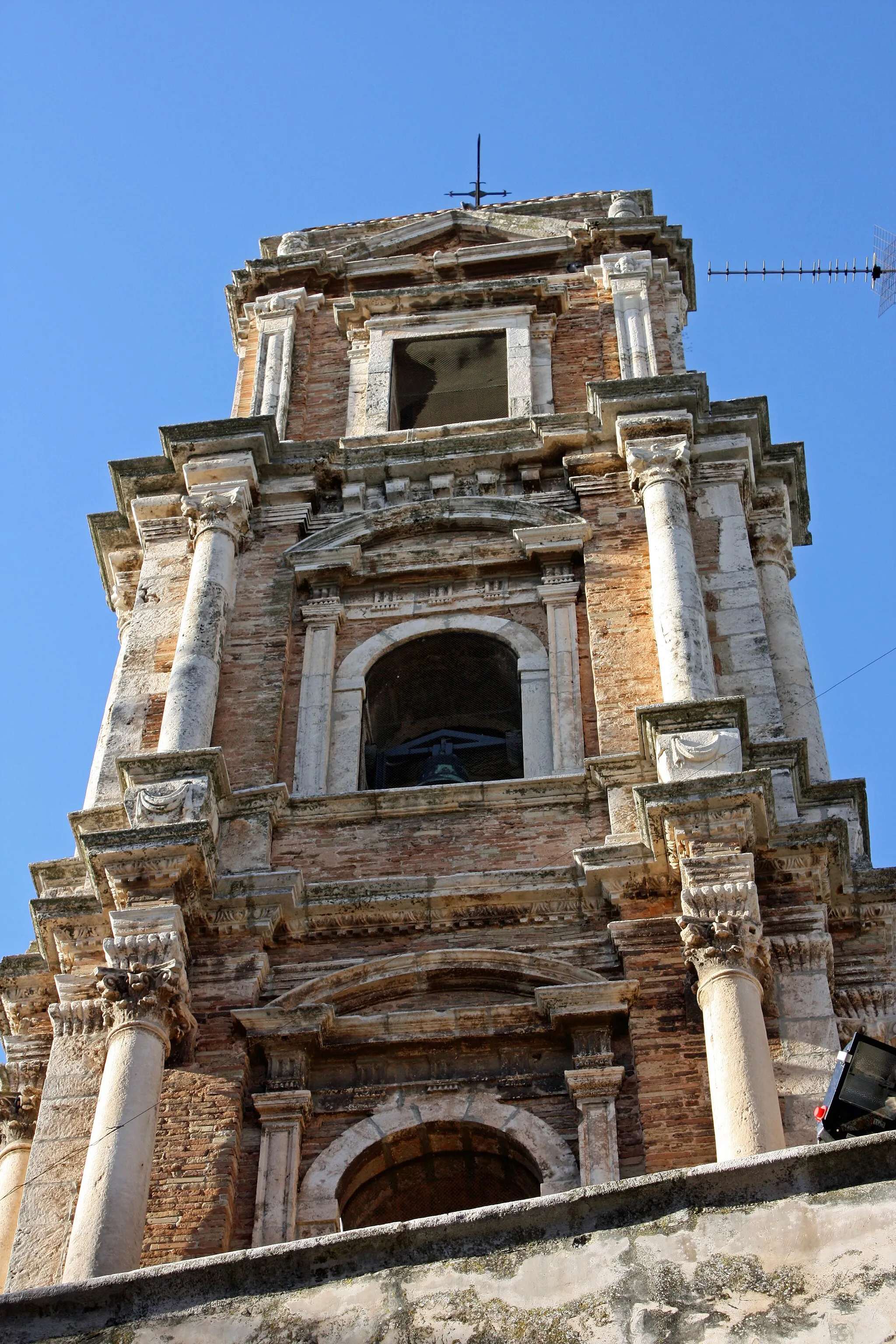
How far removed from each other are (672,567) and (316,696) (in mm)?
3145

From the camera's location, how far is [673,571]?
17.5 meters

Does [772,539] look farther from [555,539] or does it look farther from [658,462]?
[555,539]

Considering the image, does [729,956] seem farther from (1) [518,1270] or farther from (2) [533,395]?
(2) [533,395]

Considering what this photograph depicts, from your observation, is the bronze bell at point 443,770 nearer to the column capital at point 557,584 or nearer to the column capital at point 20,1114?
the column capital at point 557,584

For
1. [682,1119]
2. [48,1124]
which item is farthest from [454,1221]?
[48,1124]

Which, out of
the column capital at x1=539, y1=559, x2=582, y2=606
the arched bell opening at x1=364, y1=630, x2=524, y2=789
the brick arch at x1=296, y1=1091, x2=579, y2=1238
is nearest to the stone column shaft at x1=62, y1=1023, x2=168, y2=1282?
the brick arch at x1=296, y1=1091, x2=579, y2=1238

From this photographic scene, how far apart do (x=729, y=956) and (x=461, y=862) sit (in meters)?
2.84

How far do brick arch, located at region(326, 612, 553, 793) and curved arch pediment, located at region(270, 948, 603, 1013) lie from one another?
7.01 ft

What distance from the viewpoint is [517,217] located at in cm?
2502

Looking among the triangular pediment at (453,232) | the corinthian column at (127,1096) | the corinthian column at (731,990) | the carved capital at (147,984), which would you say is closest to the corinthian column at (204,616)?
the carved capital at (147,984)

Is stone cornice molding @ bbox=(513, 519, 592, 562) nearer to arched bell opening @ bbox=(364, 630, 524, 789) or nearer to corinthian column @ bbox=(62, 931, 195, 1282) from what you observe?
arched bell opening @ bbox=(364, 630, 524, 789)

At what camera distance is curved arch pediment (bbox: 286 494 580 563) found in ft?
63.3

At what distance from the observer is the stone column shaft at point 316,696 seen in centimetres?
1698

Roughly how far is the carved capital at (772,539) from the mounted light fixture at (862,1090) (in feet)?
32.6
